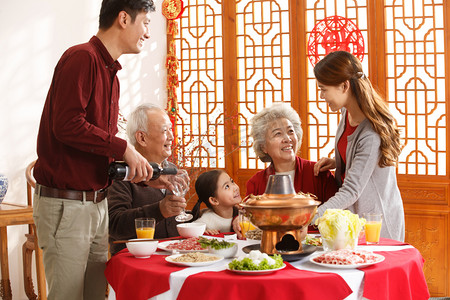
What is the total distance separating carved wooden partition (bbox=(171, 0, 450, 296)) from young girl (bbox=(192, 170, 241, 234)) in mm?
1856

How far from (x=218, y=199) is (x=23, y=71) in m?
2.20

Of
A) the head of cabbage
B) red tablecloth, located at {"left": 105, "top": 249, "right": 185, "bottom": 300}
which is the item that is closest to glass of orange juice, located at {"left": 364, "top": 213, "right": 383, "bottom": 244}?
the head of cabbage

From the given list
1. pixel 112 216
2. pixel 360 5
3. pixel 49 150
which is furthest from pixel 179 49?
pixel 49 150

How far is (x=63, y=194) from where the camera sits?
6.84 ft

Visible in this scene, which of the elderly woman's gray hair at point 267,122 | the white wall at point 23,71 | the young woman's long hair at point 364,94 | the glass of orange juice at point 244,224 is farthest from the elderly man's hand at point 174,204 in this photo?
the white wall at point 23,71

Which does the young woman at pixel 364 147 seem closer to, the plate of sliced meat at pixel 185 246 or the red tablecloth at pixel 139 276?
the plate of sliced meat at pixel 185 246

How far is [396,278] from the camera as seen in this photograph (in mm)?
1883

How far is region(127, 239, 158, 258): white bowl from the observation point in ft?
6.79

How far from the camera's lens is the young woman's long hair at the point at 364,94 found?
106 inches

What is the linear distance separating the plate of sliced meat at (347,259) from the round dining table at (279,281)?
1 cm

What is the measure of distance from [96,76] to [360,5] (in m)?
3.30

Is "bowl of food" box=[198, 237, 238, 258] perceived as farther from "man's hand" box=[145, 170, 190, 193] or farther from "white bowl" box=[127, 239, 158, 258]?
"man's hand" box=[145, 170, 190, 193]

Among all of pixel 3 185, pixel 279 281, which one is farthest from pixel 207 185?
pixel 3 185

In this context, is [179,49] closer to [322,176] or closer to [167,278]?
[322,176]
